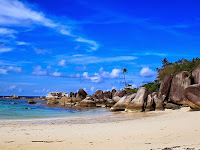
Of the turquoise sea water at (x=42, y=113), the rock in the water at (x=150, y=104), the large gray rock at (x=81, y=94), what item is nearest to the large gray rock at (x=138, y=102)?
the rock in the water at (x=150, y=104)

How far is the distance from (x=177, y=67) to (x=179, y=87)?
19021 millimetres

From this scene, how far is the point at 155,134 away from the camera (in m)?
10.7

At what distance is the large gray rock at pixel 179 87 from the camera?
26.3 meters

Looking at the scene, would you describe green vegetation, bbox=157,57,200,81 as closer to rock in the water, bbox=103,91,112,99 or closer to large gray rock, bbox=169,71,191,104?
large gray rock, bbox=169,71,191,104

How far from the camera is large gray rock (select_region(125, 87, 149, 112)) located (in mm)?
25781

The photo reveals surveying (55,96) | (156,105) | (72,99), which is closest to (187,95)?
(156,105)

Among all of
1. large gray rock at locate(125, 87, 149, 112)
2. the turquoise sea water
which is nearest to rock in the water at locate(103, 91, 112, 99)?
the turquoise sea water

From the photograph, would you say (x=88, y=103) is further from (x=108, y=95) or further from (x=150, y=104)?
(x=150, y=104)

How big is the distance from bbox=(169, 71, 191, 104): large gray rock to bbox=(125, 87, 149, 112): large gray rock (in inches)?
153

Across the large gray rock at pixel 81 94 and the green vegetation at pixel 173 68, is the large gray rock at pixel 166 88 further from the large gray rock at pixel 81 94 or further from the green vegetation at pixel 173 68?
the large gray rock at pixel 81 94

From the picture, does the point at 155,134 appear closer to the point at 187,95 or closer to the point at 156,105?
the point at 187,95

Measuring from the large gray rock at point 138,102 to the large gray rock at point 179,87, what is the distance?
3.88 meters

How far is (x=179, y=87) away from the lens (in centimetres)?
2719

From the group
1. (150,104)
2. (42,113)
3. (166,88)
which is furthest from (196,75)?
(42,113)
